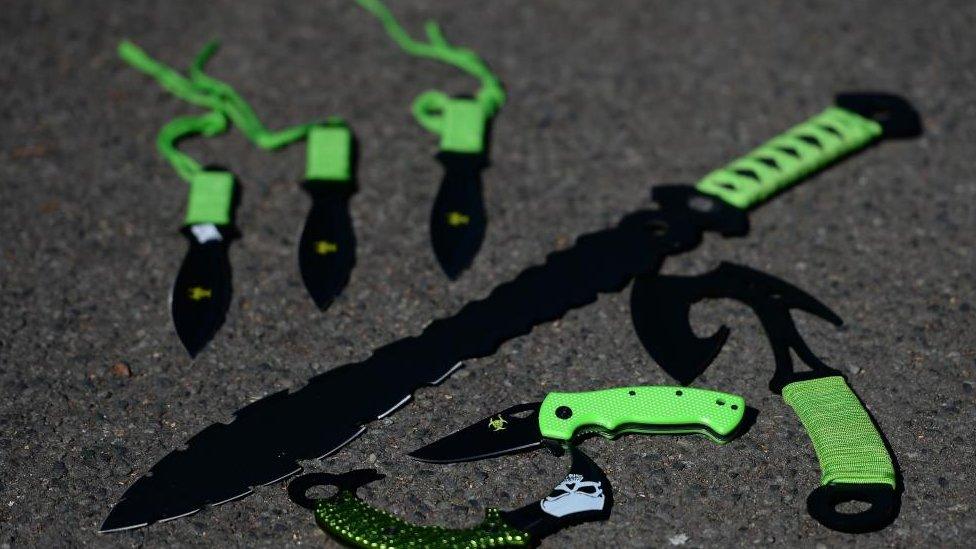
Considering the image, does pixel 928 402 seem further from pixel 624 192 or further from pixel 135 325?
pixel 135 325

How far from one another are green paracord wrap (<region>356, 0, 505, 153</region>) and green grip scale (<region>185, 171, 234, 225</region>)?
509 millimetres

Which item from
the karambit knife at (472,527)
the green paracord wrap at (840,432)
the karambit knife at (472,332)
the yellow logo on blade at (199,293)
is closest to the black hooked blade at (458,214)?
the karambit knife at (472,332)

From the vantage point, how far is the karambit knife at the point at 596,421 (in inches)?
83.1

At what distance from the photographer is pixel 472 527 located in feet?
6.61

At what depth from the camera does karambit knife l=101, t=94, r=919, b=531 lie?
2.07 metres

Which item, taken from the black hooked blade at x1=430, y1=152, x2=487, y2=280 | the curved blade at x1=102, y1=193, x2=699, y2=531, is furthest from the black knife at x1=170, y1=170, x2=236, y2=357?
the black hooked blade at x1=430, y1=152, x2=487, y2=280

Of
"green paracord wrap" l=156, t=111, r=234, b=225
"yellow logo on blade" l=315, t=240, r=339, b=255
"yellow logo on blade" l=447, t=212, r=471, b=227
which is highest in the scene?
"green paracord wrap" l=156, t=111, r=234, b=225

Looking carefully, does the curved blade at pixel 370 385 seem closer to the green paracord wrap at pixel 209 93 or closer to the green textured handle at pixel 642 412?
the green textured handle at pixel 642 412

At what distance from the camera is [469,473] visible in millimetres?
2109

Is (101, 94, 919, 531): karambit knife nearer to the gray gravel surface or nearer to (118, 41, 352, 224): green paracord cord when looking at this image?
the gray gravel surface

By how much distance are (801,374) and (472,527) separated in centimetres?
70

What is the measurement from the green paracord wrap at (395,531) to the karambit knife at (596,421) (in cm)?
15

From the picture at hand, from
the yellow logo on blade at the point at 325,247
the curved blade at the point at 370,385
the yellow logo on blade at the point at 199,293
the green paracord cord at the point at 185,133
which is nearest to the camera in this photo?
the curved blade at the point at 370,385

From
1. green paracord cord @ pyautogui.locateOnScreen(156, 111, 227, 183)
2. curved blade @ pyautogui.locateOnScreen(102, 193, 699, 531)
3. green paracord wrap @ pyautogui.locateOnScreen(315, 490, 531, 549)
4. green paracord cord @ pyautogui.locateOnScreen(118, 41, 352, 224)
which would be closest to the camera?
green paracord wrap @ pyautogui.locateOnScreen(315, 490, 531, 549)
